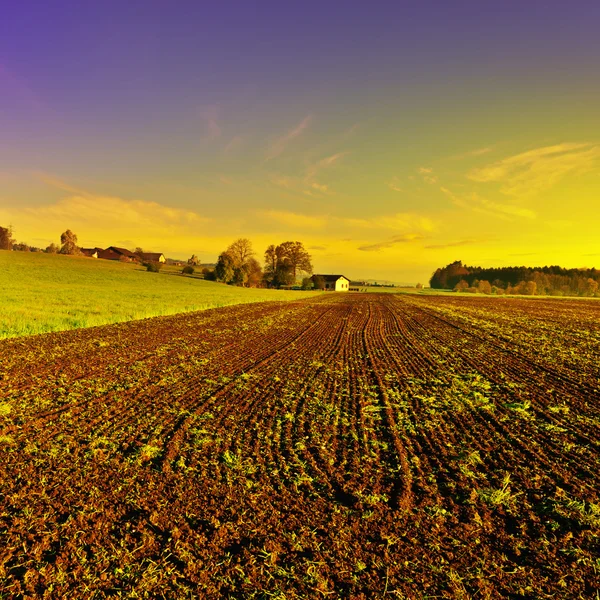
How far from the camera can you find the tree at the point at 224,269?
83.5 meters

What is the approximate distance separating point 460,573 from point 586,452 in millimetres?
3680

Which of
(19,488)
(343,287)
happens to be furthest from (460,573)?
(343,287)

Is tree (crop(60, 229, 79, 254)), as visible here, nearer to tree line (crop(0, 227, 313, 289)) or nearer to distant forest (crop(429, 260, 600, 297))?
tree line (crop(0, 227, 313, 289))

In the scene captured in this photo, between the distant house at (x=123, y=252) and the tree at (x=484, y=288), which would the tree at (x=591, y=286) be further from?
the distant house at (x=123, y=252)

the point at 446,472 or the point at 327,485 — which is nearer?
the point at 327,485

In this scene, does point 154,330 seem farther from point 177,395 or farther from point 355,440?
point 355,440

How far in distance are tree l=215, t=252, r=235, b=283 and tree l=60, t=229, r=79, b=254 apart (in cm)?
5007

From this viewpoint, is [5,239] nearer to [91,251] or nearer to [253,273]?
[91,251]

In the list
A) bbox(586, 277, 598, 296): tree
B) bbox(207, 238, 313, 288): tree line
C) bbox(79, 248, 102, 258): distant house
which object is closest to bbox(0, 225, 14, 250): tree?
bbox(79, 248, 102, 258): distant house

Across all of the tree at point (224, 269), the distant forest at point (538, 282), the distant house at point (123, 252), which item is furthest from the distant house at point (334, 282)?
the distant house at point (123, 252)

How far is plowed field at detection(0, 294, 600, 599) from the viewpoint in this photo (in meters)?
2.94

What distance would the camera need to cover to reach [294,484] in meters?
4.21

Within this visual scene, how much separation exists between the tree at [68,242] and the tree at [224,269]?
164 feet

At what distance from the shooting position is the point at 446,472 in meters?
4.59
